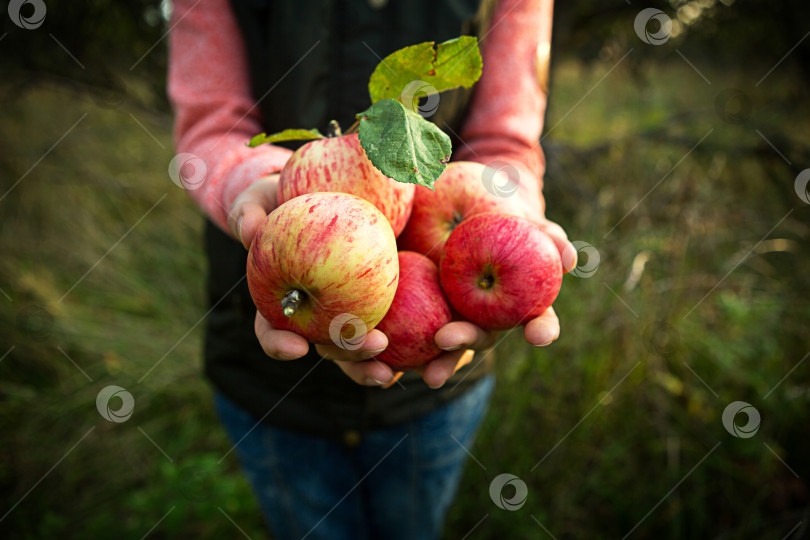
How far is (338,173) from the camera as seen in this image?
1.03m

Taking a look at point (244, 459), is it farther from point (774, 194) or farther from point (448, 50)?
point (774, 194)

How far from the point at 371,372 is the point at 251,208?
1.48 feet

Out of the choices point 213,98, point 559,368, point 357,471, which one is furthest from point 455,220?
point 559,368

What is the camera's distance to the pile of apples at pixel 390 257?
92cm

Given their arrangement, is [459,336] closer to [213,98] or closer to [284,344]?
[284,344]

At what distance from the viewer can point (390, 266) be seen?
968 mm

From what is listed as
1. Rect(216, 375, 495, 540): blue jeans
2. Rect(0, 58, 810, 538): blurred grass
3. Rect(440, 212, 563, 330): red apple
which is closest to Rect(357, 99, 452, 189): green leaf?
Rect(440, 212, 563, 330): red apple

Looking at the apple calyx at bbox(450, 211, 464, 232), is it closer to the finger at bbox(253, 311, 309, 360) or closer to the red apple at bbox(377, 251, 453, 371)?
the red apple at bbox(377, 251, 453, 371)

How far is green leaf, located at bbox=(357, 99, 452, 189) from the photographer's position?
91cm

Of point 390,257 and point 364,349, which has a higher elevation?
point 390,257

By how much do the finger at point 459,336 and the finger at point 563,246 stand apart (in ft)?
0.90

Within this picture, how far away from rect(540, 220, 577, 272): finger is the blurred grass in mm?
998

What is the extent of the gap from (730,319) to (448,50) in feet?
7.96

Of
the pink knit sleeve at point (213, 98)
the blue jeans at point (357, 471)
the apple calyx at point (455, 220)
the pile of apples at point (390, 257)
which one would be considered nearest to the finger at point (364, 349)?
the pile of apples at point (390, 257)
